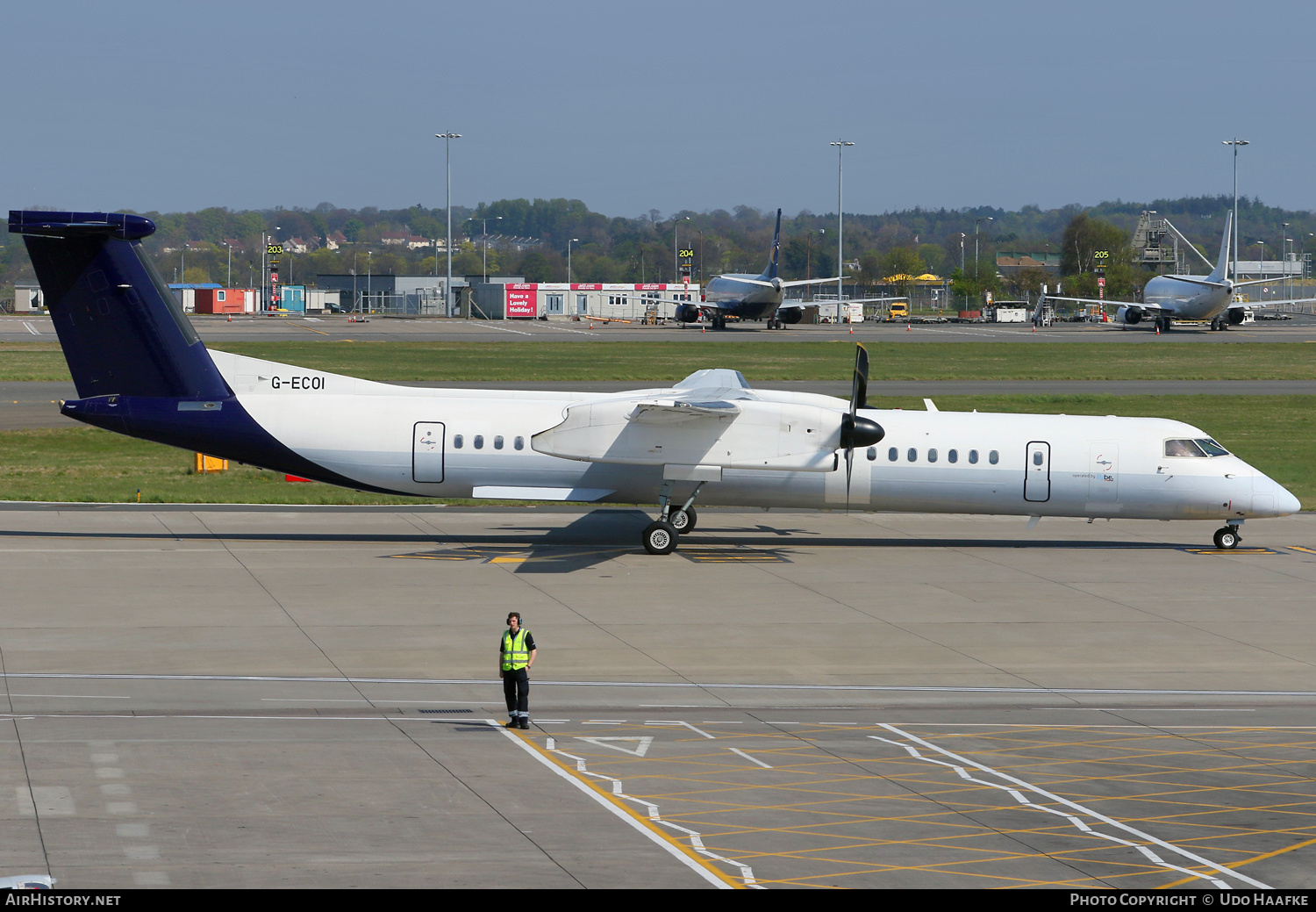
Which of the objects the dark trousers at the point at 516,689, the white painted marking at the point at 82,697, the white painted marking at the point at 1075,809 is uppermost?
the dark trousers at the point at 516,689

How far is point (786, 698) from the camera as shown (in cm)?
1730

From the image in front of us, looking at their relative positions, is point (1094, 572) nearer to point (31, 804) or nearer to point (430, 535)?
point (430, 535)

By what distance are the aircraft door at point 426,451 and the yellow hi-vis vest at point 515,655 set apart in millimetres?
12975

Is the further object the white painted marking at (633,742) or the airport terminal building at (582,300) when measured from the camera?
the airport terminal building at (582,300)

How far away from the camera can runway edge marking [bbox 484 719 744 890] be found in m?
10.7

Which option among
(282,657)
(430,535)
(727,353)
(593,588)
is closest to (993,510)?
(593,588)

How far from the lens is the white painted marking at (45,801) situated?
12.0 metres

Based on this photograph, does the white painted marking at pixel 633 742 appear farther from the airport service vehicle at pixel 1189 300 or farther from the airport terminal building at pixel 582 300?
the airport terminal building at pixel 582 300

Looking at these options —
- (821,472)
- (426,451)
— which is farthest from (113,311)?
(821,472)

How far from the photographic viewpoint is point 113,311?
87.1 ft

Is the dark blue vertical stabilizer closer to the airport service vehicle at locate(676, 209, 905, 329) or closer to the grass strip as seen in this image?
the grass strip

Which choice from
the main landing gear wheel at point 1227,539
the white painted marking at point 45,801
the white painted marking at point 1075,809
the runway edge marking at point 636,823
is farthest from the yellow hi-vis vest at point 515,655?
the main landing gear wheel at point 1227,539

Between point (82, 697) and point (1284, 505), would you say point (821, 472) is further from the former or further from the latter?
point (82, 697)
